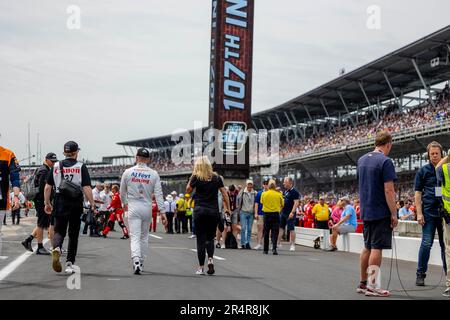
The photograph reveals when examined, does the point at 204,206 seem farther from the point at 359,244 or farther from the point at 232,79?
the point at 232,79

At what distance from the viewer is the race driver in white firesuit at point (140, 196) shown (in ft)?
31.6

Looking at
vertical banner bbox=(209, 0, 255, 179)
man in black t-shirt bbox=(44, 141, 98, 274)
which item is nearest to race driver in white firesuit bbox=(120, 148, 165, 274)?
man in black t-shirt bbox=(44, 141, 98, 274)

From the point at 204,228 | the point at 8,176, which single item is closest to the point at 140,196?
the point at 204,228

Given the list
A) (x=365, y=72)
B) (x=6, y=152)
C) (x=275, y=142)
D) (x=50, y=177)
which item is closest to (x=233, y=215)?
(x=50, y=177)

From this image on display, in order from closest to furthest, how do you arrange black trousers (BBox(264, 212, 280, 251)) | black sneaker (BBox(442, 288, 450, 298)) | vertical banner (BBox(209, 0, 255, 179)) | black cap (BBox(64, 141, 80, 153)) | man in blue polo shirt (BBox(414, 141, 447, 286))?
black sneaker (BBox(442, 288, 450, 298)) → man in blue polo shirt (BBox(414, 141, 447, 286)) → black cap (BBox(64, 141, 80, 153)) → black trousers (BBox(264, 212, 280, 251)) → vertical banner (BBox(209, 0, 255, 179))

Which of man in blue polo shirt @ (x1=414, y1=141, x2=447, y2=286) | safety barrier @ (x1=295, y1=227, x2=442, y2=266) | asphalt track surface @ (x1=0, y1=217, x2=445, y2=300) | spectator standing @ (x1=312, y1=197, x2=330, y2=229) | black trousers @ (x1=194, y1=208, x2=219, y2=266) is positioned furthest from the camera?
spectator standing @ (x1=312, y1=197, x2=330, y2=229)

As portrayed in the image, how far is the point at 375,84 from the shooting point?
49.1 metres

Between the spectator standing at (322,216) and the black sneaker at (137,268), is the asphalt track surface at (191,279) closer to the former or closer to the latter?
the black sneaker at (137,268)

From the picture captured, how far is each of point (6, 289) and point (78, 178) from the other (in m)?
2.31

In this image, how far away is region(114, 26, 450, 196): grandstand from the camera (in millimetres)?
36719

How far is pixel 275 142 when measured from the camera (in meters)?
66.4

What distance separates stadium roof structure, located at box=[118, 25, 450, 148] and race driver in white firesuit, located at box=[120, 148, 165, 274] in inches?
1176

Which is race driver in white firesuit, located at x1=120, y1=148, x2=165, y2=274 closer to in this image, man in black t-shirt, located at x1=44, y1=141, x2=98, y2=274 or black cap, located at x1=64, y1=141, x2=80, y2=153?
man in black t-shirt, located at x1=44, y1=141, x2=98, y2=274
